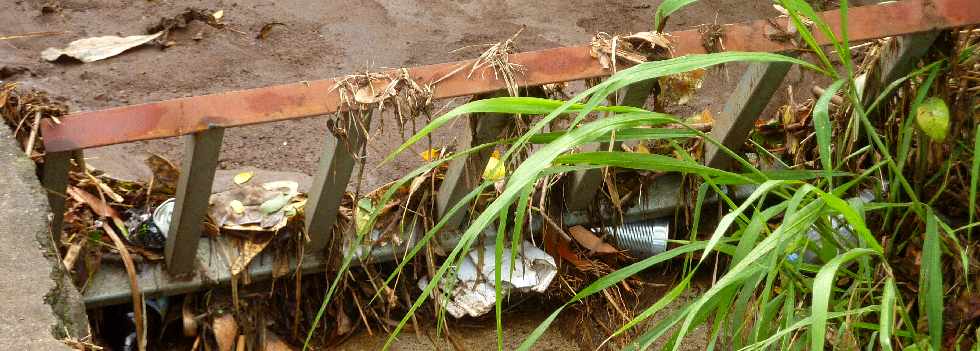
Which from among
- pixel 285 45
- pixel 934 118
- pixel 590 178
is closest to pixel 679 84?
pixel 590 178

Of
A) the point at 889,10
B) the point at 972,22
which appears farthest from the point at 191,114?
the point at 972,22

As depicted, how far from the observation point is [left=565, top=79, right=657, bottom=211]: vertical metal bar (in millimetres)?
2273

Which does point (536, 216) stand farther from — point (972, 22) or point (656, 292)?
point (972, 22)

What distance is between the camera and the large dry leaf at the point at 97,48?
3.39 m

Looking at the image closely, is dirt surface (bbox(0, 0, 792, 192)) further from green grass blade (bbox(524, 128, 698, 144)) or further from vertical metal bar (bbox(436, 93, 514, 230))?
green grass blade (bbox(524, 128, 698, 144))

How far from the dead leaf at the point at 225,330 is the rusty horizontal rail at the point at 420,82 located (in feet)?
2.01

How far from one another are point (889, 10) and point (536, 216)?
93 cm

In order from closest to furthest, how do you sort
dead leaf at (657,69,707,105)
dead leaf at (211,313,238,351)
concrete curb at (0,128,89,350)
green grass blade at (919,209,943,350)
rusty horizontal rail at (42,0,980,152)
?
concrete curb at (0,128,89,350)
green grass blade at (919,209,943,350)
rusty horizontal rail at (42,0,980,152)
dead leaf at (657,69,707,105)
dead leaf at (211,313,238,351)

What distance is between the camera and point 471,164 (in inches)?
93.3

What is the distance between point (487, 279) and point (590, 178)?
36cm

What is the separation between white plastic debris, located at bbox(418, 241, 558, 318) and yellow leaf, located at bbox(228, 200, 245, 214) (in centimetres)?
46

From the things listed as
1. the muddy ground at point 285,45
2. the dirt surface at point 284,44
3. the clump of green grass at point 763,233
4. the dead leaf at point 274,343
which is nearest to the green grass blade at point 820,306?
the clump of green grass at point 763,233

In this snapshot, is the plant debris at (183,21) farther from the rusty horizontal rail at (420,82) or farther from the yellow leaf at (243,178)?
the rusty horizontal rail at (420,82)

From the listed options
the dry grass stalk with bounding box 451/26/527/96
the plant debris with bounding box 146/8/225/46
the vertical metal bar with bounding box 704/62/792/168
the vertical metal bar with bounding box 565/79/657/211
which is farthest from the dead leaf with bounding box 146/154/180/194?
the vertical metal bar with bounding box 704/62/792/168
